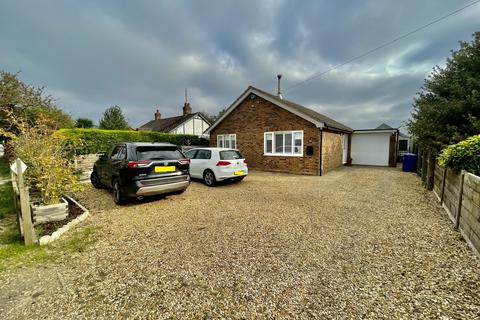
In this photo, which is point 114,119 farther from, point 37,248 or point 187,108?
point 37,248

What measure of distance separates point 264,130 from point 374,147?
10066 millimetres

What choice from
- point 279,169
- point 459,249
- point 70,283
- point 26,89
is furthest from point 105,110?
point 459,249

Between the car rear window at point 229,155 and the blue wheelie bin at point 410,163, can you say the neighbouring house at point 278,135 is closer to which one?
the blue wheelie bin at point 410,163

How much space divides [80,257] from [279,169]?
1051cm

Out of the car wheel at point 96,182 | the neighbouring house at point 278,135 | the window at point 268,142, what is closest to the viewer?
the car wheel at point 96,182

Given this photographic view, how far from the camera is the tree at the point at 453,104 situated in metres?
6.78

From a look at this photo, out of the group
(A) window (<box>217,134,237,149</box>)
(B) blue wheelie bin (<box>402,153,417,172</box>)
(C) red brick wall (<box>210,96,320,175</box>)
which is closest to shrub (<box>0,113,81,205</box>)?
(C) red brick wall (<box>210,96,320,175</box>)

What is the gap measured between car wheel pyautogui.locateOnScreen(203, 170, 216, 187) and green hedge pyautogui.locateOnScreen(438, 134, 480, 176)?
6793 mm

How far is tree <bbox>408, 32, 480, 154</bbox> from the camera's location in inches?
267

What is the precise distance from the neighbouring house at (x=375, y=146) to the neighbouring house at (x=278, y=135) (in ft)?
8.41

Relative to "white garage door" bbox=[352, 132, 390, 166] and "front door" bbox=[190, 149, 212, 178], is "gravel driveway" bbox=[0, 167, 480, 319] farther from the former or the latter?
"white garage door" bbox=[352, 132, 390, 166]

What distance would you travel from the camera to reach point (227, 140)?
49.2 feet

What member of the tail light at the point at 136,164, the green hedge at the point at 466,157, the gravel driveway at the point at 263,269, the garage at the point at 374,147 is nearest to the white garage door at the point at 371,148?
the garage at the point at 374,147

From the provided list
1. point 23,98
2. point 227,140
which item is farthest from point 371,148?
point 23,98
